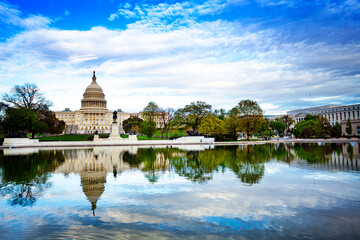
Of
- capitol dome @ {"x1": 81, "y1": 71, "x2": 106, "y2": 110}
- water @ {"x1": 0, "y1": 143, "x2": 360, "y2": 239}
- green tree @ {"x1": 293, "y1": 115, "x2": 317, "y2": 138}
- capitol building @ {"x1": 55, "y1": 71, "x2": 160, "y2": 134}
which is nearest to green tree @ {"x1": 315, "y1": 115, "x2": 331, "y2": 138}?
green tree @ {"x1": 293, "y1": 115, "x2": 317, "y2": 138}

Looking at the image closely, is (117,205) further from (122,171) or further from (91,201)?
(122,171)

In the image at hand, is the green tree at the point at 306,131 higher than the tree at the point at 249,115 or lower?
lower

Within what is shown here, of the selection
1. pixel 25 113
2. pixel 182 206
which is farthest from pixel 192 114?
pixel 182 206

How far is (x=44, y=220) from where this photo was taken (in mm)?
7496

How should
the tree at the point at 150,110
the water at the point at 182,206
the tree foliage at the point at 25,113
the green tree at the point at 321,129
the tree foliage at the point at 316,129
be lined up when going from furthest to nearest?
the tree foliage at the point at 316,129, the green tree at the point at 321,129, the tree at the point at 150,110, the tree foliage at the point at 25,113, the water at the point at 182,206

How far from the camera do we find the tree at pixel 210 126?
6119 centimetres

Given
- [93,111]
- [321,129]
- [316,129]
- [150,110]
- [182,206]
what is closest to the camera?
[182,206]

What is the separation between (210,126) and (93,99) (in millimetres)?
93953

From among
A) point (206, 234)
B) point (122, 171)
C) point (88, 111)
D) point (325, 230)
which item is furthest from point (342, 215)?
point (88, 111)

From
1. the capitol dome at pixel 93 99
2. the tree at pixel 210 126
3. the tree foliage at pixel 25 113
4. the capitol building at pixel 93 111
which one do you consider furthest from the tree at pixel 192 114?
the capitol dome at pixel 93 99

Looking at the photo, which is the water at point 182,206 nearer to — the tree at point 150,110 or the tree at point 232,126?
the tree at point 232,126

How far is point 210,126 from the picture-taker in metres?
61.4

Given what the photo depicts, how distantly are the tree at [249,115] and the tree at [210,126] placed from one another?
5.63m

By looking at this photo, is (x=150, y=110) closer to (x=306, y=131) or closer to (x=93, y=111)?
(x=306, y=131)
